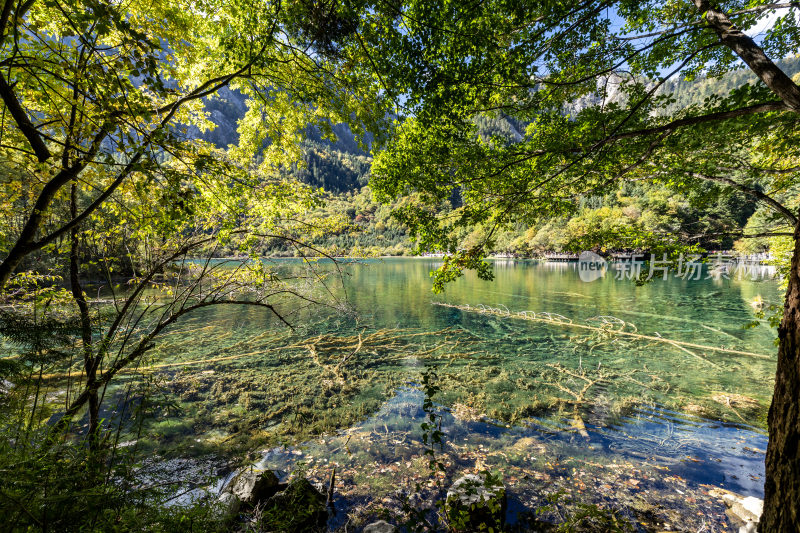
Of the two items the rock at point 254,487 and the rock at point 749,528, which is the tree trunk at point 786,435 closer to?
the rock at point 749,528

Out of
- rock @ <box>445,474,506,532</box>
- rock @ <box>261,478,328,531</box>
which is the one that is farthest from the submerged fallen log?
rock @ <box>261,478,328,531</box>

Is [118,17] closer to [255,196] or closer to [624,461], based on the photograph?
[255,196]

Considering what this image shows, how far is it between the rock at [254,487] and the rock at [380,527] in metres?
1.89

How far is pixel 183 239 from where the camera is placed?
460 cm

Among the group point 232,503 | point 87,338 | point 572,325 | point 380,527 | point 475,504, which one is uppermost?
point 87,338

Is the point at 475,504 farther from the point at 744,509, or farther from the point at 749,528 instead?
the point at 744,509

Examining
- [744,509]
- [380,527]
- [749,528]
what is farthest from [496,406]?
[380,527]

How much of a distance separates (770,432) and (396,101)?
18.0 ft

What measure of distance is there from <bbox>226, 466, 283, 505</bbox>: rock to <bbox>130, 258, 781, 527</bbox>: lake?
1.95 feet

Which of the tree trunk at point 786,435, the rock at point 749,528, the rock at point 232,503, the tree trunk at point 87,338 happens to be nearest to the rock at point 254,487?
the rock at point 232,503

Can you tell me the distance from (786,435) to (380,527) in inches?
190

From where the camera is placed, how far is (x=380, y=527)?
447cm

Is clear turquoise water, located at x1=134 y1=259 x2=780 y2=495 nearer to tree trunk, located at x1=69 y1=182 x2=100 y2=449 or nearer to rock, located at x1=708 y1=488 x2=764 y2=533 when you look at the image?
rock, located at x1=708 y1=488 x2=764 y2=533

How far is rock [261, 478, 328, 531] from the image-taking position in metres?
4.23
